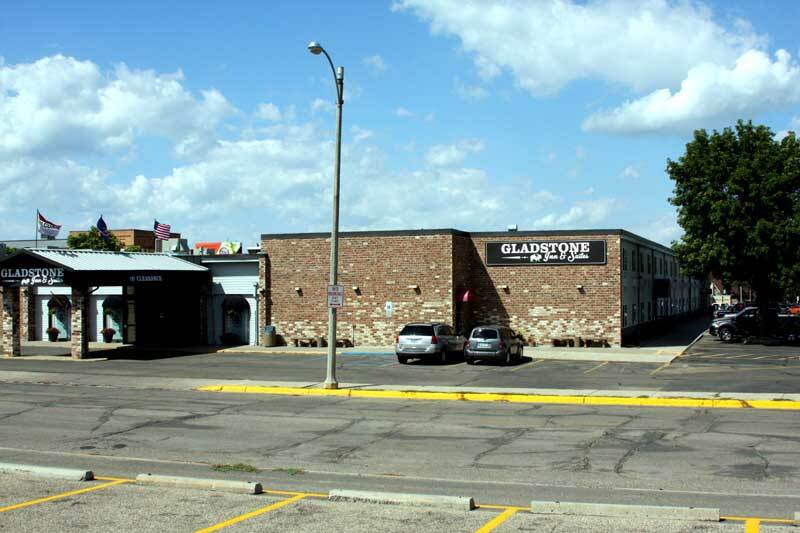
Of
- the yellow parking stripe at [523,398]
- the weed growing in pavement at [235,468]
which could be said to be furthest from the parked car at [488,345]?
the weed growing in pavement at [235,468]

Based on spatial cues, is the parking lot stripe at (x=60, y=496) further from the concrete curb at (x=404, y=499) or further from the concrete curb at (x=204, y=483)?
the concrete curb at (x=404, y=499)

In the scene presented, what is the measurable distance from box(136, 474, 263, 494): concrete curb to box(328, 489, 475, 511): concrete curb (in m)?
1.14

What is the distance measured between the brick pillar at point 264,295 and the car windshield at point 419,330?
12.6 m

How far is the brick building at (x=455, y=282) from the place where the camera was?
42125 mm

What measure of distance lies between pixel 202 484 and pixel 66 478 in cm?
228

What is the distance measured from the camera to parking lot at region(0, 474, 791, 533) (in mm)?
9500

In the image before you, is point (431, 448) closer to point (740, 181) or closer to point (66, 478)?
point (66, 478)

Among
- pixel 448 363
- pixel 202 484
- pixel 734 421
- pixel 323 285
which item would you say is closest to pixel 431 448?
Answer: pixel 202 484

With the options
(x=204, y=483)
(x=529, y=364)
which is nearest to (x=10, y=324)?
(x=529, y=364)

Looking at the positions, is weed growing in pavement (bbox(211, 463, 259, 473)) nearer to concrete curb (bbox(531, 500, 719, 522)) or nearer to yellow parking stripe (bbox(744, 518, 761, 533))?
concrete curb (bbox(531, 500, 719, 522))

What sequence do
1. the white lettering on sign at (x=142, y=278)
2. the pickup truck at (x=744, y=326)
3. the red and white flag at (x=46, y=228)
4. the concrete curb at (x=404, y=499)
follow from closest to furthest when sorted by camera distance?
the concrete curb at (x=404, y=499) → the white lettering on sign at (x=142, y=278) → the pickup truck at (x=744, y=326) → the red and white flag at (x=46, y=228)

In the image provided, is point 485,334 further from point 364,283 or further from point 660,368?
point 364,283

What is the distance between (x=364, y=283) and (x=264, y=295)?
5766 millimetres

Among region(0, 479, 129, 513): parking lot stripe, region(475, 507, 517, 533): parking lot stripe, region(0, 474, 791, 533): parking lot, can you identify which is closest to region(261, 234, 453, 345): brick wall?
region(0, 479, 129, 513): parking lot stripe
